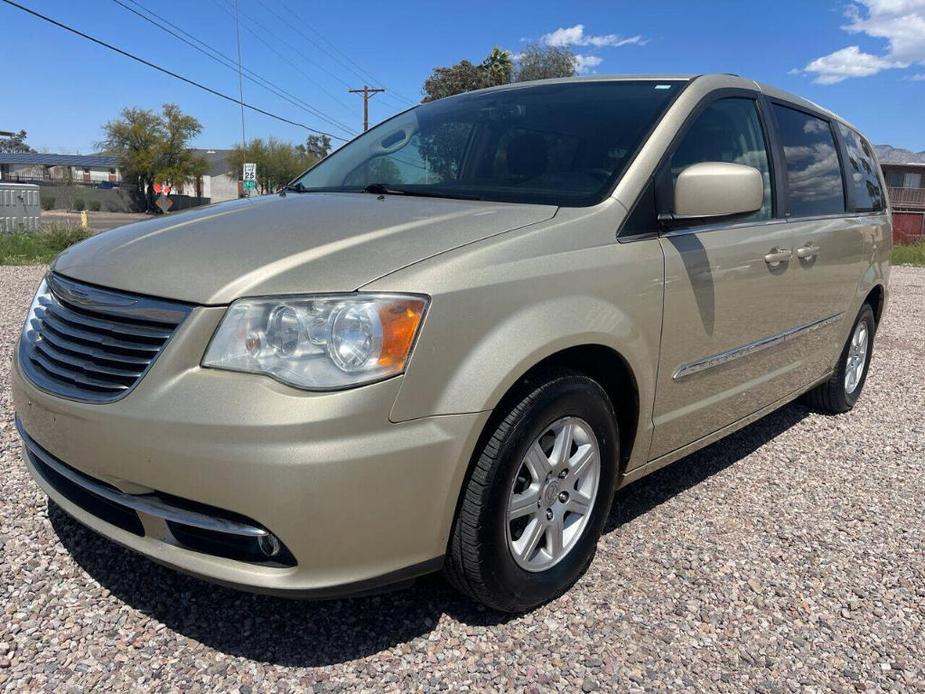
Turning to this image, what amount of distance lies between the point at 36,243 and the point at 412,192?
46.0 feet

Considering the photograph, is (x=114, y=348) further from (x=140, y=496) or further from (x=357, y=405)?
(x=357, y=405)

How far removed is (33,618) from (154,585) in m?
0.36

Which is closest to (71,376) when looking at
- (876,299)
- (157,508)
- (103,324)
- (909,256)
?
(103,324)

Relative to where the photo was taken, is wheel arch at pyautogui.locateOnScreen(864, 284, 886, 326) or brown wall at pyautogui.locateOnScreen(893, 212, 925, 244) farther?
brown wall at pyautogui.locateOnScreen(893, 212, 925, 244)

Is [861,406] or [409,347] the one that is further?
[861,406]

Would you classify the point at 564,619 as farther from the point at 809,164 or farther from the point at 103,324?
the point at 809,164

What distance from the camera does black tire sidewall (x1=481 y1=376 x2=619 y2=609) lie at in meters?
2.13

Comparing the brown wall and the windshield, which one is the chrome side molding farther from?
the brown wall

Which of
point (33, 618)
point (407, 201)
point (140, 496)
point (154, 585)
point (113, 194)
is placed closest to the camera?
point (140, 496)

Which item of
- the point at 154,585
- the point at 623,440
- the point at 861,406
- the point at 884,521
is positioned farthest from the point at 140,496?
the point at 861,406

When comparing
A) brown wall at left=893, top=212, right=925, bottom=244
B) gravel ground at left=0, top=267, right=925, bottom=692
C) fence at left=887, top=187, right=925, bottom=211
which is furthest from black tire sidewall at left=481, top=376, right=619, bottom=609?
fence at left=887, top=187, right=925, bottom=211

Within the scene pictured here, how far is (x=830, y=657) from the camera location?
89.9 inches

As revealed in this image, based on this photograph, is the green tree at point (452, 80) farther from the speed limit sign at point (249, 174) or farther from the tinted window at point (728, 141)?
the tinted window at point (728, 141)

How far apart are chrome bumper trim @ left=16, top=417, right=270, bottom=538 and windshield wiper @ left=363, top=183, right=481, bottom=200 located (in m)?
1.42
